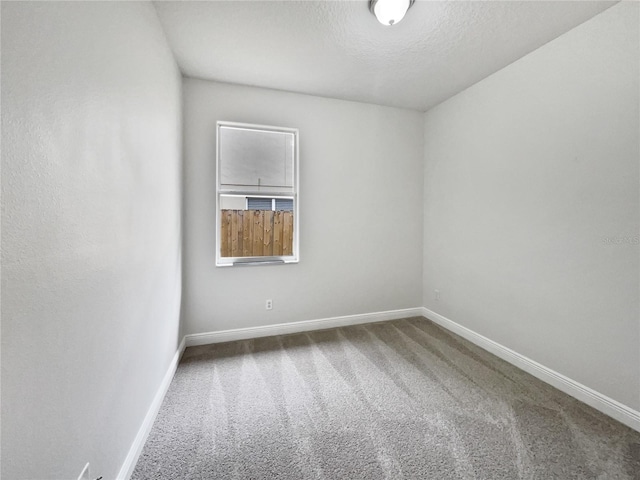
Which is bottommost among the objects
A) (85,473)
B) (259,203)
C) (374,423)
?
(374,423)

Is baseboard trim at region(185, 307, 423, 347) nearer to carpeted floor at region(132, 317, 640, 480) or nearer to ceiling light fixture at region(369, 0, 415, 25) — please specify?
carpeted floor at region(132, 317, 640, 480)

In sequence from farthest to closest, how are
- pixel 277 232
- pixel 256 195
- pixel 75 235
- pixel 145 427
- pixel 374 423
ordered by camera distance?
pixel 277 232
pixel 256 195
pixel 374 423
pixel 145 427
pixel 75 235

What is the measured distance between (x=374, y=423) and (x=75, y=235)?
186 cm

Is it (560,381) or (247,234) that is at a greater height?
(247,234)

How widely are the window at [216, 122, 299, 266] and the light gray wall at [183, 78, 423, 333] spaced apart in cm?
10

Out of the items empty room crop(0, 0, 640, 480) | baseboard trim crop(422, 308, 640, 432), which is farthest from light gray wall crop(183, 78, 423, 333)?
baseboard trim crop(422, 308, 640, 432)

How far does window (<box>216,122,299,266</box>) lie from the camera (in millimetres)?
2818

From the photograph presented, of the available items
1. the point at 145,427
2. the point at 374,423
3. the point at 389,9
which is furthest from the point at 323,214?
the point at 145,427

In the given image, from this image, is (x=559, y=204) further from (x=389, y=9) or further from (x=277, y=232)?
(x=277, y=232)

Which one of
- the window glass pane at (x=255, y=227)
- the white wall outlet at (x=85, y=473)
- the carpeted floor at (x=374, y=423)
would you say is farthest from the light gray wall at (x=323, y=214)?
the white wall outlet at (x=85, y=473)

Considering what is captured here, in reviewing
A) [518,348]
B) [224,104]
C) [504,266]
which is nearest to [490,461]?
[518,348]

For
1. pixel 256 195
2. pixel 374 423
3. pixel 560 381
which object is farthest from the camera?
pixel 256 195

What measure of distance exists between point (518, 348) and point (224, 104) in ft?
12.2

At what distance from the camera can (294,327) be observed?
3033 mm
